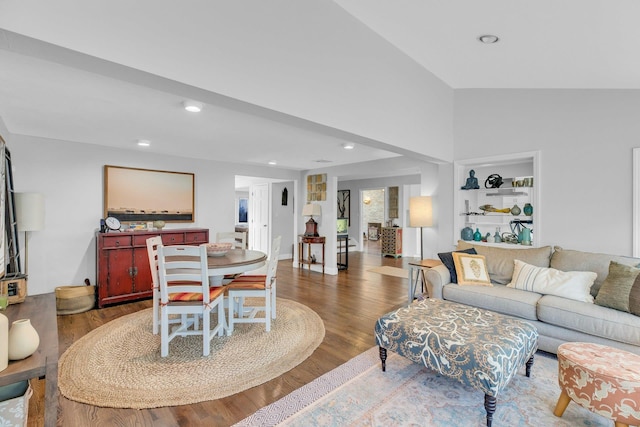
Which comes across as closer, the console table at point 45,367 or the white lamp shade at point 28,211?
the console table at point 45,367

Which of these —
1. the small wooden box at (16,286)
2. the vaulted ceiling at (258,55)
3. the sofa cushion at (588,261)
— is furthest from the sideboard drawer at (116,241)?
the sofa cushion at (588,261)

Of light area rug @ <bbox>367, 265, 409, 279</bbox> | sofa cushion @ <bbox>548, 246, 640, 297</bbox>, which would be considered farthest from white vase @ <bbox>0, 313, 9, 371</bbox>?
light area rug @ <bbox>367, 265, 409, 279</bbox>

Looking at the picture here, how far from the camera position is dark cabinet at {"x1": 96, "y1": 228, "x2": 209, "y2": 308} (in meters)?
4.00

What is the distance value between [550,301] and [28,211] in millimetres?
5370

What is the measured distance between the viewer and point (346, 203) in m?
10.3

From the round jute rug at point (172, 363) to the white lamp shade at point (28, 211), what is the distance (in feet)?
4.69

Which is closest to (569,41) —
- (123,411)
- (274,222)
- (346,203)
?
(123,411)

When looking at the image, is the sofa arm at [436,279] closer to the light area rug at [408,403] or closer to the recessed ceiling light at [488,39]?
the light area rug at [408,403]

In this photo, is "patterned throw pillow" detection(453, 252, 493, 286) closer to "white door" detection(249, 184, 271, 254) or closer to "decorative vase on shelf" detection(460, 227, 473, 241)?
"decorative vase on shelf" detection(460, 227, 473, 241)

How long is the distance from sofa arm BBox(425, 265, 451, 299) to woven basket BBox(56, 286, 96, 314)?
4.08 metres

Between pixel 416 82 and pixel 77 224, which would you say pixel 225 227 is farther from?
pixel 416 82

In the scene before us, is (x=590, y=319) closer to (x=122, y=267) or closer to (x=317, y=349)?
(x=317, y=349)

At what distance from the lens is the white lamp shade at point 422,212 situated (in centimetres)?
455

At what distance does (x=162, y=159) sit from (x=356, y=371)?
4.41 metres
